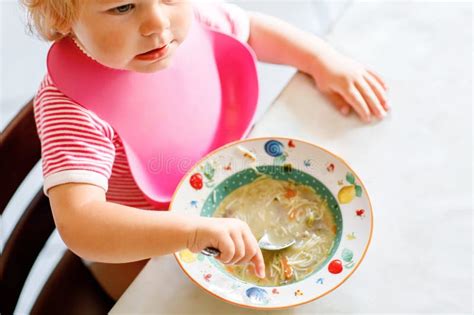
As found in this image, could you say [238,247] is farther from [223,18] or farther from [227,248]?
[223,18]

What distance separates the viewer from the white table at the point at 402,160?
647mm

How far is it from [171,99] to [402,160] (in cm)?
33

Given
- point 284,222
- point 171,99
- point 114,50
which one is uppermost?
point 114,50

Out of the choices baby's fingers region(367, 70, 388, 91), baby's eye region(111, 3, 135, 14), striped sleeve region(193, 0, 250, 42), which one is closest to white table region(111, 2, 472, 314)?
baby's fingers region(367, 70, 388, 91)

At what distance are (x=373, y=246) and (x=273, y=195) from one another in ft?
0.46

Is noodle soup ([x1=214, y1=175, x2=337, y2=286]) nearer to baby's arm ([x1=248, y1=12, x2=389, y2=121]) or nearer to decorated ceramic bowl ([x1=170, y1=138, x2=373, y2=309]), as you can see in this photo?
decorated ceramic bowl ([x1=170, y1=138, x2=373, y2=309])

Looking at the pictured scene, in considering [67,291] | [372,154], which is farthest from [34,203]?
[372,154]

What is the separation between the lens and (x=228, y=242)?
63cm

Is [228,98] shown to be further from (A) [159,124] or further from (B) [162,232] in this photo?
(B) [162,232]

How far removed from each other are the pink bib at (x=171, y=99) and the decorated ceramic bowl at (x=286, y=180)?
113 millimetres

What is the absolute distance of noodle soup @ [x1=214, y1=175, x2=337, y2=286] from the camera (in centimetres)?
67

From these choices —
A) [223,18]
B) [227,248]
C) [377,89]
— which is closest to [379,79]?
[377,89]

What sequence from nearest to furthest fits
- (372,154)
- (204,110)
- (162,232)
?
(162,232)
(372,154)
(204,110)

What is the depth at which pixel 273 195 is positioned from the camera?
74cm
